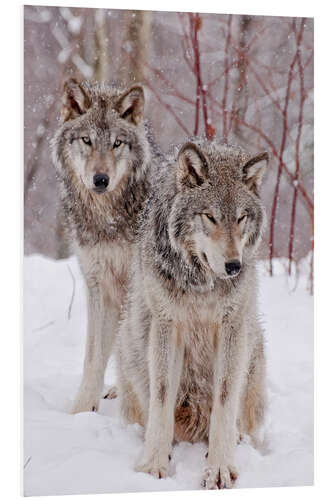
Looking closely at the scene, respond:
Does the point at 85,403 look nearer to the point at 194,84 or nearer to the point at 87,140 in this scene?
the point at 87,140

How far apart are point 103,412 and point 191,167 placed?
1.87 meters

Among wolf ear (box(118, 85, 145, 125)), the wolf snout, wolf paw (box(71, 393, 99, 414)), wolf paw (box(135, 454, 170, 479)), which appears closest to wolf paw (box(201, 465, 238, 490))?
wolf paw (box(135, 454, 170, 479))

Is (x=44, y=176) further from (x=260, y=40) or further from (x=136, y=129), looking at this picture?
(x=260, y=40)

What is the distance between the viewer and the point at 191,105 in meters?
4.65

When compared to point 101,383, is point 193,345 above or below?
above

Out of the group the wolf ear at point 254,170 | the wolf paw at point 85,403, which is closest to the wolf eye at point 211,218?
the wolf ear at point 254,170

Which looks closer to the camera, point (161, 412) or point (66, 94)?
point (161, 412)

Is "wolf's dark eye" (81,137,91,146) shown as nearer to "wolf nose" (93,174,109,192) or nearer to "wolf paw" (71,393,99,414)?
"wolf nose" (93,174,109,192)

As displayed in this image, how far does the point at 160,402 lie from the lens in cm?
369

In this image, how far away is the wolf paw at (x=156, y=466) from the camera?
3.71 metres

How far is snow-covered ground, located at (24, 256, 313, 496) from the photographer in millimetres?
3832

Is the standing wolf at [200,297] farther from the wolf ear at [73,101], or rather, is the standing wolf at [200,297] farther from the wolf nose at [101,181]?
the wolf ear at [73,101]

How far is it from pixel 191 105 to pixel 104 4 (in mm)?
861
